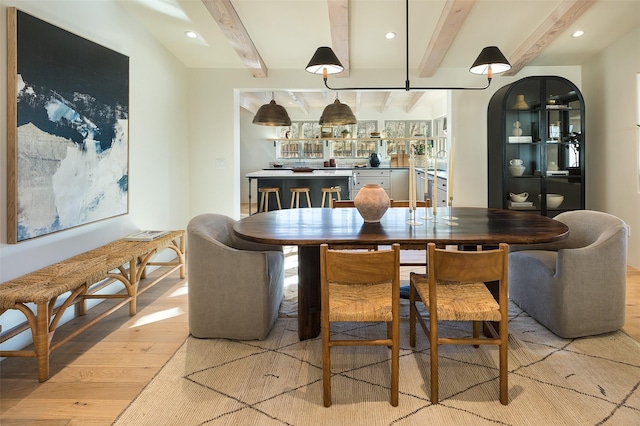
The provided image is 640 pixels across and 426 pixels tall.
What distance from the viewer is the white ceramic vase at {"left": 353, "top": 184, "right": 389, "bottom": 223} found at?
2633 millimetres

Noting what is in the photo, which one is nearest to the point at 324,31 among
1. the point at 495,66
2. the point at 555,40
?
the point at 495,66

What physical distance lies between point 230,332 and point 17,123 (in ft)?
5.48

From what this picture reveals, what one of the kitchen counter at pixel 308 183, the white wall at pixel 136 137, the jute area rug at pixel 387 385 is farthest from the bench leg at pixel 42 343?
the kitchen counter at pixel 308 183

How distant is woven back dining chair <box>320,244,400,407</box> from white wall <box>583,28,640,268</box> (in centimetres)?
355

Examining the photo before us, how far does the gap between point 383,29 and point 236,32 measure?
4.49 feet

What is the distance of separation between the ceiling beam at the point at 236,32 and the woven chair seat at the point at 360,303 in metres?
2.49

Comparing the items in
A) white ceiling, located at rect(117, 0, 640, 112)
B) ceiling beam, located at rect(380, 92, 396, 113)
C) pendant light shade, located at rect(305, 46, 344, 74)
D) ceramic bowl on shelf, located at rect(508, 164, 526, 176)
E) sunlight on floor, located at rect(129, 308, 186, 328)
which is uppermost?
ceiling beam, located at rect(380, 92, 396, 113)

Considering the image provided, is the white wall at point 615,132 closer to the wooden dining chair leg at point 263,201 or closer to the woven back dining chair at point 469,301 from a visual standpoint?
the woven back dining chair at point 469,301

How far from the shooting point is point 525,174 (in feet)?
16.3

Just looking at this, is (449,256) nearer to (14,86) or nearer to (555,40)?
(14,86)

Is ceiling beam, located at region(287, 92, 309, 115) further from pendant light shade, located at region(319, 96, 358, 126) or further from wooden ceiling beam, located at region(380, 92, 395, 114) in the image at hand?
pendant light shade, located at region(319, 96, 358, 126)

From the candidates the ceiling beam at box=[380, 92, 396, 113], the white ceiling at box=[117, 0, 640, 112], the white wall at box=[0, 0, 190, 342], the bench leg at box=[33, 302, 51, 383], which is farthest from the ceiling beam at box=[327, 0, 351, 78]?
the ceiling beam at box=[380, 92, 396, 113]

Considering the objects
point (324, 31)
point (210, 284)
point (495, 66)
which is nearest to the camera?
point (210, 284)

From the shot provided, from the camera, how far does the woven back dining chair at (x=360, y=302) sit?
1825 mm
